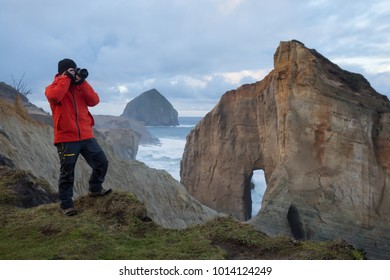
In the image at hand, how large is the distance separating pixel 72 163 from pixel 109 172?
16770 millimetres

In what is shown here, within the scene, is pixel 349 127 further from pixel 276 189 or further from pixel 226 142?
pixel 226 142

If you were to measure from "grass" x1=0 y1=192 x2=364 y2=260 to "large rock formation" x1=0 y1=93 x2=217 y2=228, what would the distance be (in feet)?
34.7

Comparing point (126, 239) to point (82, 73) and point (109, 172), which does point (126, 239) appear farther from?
point (109, 172)

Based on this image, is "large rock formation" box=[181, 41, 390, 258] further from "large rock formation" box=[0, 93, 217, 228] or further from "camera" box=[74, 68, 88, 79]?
"camera" box=[74, 68, 88, 79]

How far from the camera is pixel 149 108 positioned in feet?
516

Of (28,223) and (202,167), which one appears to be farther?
(202,167)

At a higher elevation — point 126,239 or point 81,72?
point 81,72

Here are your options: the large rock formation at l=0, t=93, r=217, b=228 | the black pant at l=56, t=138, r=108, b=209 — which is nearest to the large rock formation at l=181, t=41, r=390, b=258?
the large rock formation at l=0, t=93, r=217, b=228

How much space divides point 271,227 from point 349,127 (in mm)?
6164

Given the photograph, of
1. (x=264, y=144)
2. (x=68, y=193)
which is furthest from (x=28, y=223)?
(x=264, y=144)

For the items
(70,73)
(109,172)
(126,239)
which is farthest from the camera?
(109,172)

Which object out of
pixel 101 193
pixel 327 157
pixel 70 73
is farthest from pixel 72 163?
pixel 327 157
